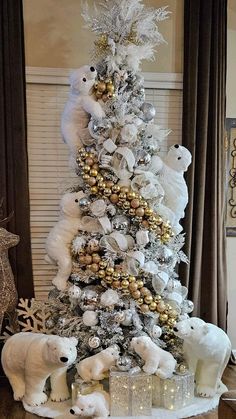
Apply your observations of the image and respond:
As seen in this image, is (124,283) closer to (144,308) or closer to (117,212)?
(144,308)

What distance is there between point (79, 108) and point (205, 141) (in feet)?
3.28

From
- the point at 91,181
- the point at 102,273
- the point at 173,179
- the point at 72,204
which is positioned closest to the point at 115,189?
the point at 91,181

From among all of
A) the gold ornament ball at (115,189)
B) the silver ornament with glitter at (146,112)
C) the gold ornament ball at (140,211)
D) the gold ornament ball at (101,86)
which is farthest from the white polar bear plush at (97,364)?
the gold ornament ball at (101,86)

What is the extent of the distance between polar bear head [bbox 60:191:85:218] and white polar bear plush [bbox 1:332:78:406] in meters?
0.72

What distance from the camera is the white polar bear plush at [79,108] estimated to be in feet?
9.51

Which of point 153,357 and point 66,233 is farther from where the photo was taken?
point 66,233

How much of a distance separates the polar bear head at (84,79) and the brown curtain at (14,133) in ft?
2.00

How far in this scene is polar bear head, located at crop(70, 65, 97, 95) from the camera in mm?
2895

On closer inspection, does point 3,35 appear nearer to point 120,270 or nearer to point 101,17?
point 101,17

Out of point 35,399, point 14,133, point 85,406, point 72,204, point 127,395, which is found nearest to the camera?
point 85,406

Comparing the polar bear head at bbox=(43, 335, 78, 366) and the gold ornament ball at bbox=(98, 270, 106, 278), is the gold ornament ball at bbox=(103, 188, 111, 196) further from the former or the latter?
the polar bear head at bbox=(43, 335, 78, 366)

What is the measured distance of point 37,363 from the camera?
2.73m

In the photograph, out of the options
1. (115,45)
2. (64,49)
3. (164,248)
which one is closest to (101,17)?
(115,45)

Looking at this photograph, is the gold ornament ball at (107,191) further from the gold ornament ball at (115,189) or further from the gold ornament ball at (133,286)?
the gold ornament ball at (133,286)
